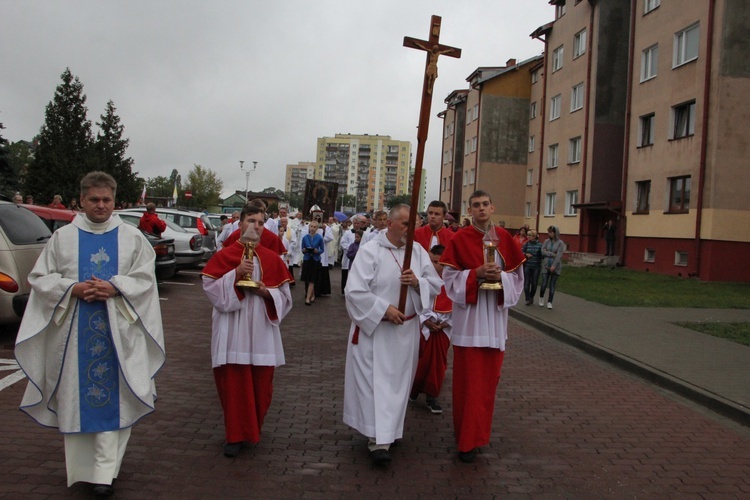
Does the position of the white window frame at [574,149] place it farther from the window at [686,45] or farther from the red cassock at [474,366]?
the red cassock at [474,366]

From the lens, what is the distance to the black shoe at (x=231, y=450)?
4.82 meters

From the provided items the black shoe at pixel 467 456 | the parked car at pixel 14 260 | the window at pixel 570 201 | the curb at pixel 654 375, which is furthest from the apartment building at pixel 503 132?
the black shoe at pixel 467 456

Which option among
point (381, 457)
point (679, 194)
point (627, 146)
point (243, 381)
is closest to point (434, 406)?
point (381, 457)

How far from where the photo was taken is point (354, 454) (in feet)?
16.6

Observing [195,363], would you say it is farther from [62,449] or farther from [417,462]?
[417,462]

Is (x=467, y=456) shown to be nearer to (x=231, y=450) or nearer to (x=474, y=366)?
(x=474, y=366)

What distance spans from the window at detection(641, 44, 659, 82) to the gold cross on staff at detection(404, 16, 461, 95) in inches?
940

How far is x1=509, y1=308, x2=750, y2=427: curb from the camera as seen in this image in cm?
674

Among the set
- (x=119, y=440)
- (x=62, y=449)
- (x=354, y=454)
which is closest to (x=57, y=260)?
(x=119, y=440)

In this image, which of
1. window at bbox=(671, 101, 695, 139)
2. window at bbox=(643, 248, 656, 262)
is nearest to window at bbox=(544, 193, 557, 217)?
window at bbox=(643, 248, 656, 262)

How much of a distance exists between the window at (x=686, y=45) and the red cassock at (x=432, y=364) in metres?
21.4

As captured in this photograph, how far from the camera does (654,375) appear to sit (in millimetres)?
8312

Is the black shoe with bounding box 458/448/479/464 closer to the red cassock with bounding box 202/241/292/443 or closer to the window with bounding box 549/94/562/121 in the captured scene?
the red cassock with bounding box 202/241/292/443

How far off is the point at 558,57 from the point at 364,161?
103988 millimetres
